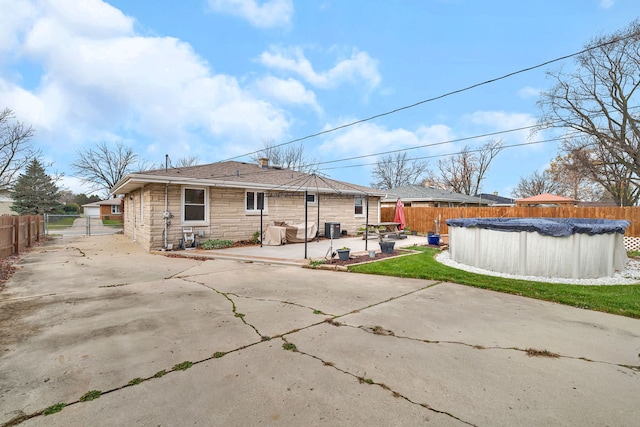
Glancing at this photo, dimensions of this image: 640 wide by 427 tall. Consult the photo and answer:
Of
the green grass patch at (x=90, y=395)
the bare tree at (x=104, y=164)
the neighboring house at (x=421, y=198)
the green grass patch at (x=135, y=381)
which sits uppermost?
the bare tree at (x=104, y=164)

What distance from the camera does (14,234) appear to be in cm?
1049

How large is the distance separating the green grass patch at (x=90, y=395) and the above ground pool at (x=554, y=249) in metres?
8.43

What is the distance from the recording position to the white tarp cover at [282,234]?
12.8 meters

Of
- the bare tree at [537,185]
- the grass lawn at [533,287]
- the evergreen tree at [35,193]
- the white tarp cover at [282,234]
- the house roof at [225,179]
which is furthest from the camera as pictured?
the bare tree at [537,185]

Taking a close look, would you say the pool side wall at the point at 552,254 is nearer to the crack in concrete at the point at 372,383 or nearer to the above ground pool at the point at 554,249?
the above ground pool at the point at 554,249

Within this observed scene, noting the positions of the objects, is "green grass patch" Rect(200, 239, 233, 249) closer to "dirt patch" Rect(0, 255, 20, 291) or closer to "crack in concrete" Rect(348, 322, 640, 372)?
"dirt patch" Rect(0, 255, 20, 291)

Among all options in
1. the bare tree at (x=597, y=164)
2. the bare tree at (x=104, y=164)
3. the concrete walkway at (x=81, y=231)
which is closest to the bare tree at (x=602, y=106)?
the bare tree at (x=597, y=164)

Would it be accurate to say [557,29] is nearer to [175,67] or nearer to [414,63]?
[414,63]

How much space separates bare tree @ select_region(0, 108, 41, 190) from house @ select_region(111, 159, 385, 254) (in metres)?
12.5

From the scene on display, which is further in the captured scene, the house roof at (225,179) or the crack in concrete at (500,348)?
the house roof at (225,179)

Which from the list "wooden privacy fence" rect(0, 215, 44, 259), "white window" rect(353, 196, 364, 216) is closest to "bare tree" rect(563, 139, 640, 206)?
"white window" rect(353, 196, 364, 216)

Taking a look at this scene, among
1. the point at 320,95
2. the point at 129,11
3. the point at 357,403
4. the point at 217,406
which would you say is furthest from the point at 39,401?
the point at 320,95

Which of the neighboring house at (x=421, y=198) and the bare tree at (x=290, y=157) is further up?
the bare tree at (x=290, y=157)

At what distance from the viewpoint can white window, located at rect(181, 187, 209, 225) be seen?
11.7m
